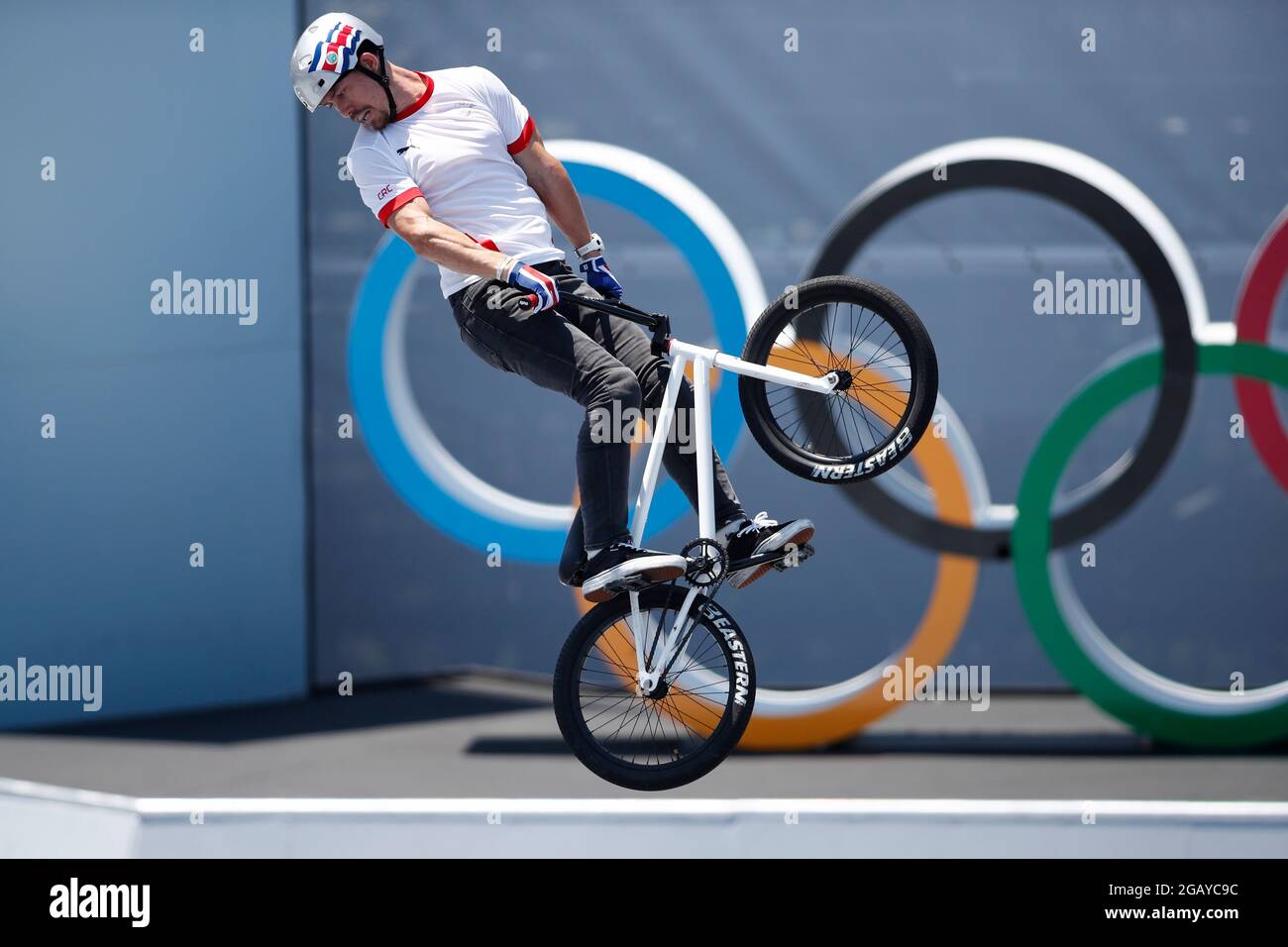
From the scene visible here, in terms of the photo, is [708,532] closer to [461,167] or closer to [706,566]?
[706,566]

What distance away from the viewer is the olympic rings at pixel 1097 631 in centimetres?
Result: 1059

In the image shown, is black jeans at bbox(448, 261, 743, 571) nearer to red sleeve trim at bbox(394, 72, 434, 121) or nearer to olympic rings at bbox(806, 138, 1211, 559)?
red sleeve trim at bbox(394, 72, 434, 121)

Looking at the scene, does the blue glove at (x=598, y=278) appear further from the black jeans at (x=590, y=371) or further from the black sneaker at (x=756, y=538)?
the black sneaker at (x=756, y=538)

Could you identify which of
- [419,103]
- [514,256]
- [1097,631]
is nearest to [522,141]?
[419,103]

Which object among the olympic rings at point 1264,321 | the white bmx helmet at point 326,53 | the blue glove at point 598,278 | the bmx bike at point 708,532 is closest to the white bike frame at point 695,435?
the bmx bike at point 708,532

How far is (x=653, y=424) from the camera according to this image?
597cm

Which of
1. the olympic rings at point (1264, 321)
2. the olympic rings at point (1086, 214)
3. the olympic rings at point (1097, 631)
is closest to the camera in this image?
the olympic rings at point (1086, 214)

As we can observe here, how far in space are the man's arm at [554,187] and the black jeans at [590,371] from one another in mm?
226

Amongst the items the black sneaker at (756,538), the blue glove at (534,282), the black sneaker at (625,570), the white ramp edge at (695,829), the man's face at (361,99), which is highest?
the man's face at (361,99)

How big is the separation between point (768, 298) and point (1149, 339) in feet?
10.3

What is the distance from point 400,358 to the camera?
10.4 m
